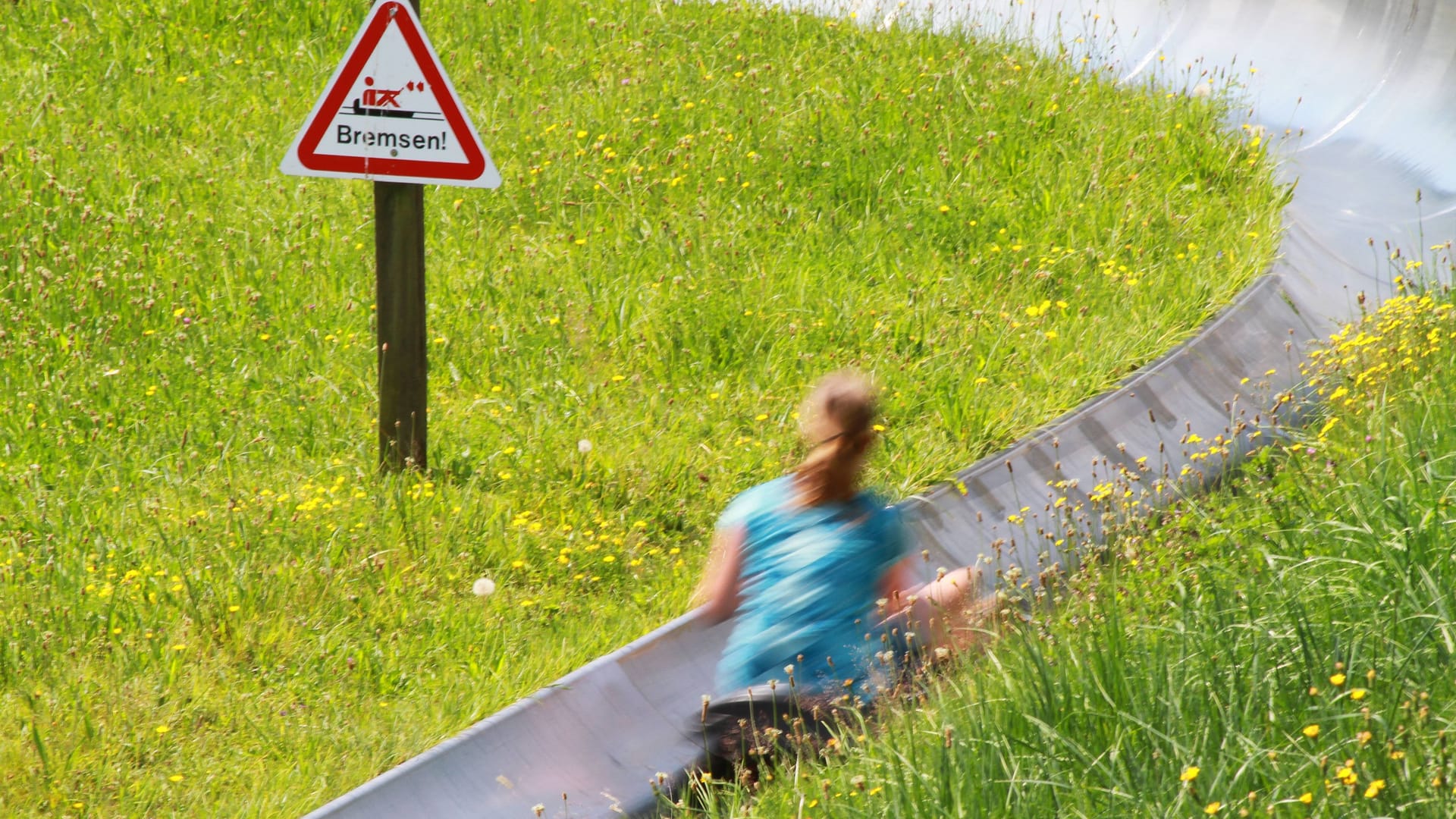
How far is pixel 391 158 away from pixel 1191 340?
4778 millimetres

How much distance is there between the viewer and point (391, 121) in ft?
19.0

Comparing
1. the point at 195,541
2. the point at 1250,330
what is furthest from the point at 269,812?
the point at 1250,330

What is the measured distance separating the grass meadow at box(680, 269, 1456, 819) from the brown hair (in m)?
0.67

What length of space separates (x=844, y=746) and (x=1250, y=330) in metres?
5.73

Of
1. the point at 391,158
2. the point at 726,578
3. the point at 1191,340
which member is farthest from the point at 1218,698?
the point at 1191,340

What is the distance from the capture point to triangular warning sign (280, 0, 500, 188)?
223 inches

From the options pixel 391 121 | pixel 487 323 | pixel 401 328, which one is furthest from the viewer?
pixel 487 323

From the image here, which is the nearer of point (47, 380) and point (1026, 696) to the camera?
point (1026, 696)

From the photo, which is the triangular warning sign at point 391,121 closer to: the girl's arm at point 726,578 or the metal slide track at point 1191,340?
the girl's arm at point 726,578

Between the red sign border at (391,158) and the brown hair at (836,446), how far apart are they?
2130mm

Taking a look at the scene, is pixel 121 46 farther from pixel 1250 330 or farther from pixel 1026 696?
pixel 1026 696

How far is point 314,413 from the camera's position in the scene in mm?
6926

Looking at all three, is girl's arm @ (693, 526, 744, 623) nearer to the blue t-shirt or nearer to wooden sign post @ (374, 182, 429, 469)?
the blue t-shirt

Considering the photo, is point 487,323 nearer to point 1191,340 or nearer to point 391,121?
point 391,121
